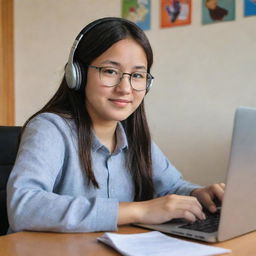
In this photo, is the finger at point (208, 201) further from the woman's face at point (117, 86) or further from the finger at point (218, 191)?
the woman's face at point (117, 86)

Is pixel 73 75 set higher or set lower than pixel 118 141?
higher

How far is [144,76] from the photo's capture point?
1.19 meters

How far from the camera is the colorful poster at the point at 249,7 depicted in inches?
75.5

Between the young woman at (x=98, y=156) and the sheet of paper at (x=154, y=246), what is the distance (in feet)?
0.31

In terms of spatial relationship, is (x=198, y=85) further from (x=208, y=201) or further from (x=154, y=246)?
(x=154, y=246)

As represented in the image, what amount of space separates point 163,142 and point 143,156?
3.22ft

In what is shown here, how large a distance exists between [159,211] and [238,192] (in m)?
0.21

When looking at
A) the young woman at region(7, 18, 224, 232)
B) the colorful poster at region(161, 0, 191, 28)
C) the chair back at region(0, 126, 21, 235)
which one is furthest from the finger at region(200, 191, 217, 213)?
the colorful poster at region(161, 0, 191, 28)

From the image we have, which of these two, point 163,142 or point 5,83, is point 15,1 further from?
point 163,142

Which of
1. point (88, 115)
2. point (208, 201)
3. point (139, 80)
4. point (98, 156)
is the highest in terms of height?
point (139, 80)

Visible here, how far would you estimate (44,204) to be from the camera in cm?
86

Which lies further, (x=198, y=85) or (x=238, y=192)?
(x=198, y=85)

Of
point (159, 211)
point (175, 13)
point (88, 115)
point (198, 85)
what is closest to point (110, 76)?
point (88, 115)

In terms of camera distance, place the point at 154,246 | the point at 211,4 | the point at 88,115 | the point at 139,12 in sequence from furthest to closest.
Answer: the point at 139,12, the point at 211,4, the point at 88,115, the point at 154,246
